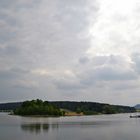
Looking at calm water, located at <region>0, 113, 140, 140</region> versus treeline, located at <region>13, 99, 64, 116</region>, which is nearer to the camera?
calm water, located at <region>0, 113, 140, 140</region>

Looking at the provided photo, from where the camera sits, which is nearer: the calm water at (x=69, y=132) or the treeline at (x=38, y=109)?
the calm water at (x=69, y=132)

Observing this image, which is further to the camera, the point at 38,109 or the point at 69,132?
the point at 38,109

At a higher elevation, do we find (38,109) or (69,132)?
(38,109)

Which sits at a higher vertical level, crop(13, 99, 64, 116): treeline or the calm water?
crop(13, 99, 64, 116): treeline

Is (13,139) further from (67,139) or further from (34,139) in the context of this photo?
(67,139)

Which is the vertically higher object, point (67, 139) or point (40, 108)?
point (40, 108)

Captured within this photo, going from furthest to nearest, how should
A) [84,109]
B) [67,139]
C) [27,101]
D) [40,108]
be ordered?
1. [84,109]
2. [27,101]
3. [40,108]
4. [67,139]

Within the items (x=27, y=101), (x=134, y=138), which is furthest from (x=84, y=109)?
(x=134, y=138)

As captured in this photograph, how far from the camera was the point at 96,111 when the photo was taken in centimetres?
19475

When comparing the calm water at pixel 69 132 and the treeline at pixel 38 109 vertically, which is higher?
the treeline at pixel 38 109

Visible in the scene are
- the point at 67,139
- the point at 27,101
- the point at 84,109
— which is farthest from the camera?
the point at 84,109

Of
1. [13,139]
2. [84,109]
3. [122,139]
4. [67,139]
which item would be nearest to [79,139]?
[67,139]

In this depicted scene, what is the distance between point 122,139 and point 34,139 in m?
9.93

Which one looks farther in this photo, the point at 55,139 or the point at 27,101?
the point at 27,101
